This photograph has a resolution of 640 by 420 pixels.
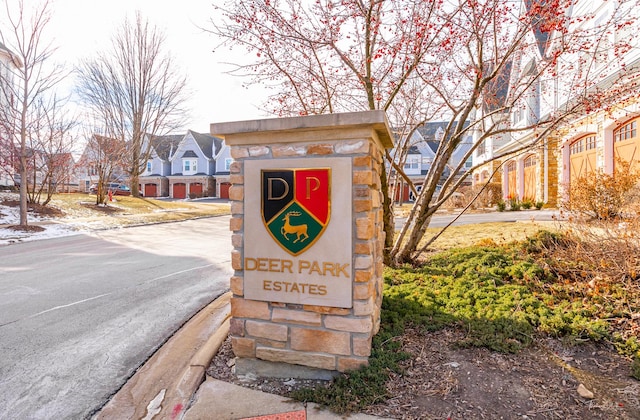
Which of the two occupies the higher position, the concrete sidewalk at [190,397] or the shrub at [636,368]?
the shrub at [636,368]

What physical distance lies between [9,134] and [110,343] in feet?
46.7

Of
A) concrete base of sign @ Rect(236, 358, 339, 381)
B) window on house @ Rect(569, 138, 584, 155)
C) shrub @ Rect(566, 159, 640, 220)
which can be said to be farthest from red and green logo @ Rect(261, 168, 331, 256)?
window on house @ Rect(569, 138, 584, 155)

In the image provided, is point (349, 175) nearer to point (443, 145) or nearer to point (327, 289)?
point (327, 289)

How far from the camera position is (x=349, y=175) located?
9.17 ft

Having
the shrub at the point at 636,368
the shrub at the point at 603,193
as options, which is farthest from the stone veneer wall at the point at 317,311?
the shrub at the point at 603,193

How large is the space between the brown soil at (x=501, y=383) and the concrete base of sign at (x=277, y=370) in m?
0.06

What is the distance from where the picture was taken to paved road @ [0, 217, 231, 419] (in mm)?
2855

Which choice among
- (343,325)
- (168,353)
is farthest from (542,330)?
(168,353)

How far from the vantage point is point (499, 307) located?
3627 mm

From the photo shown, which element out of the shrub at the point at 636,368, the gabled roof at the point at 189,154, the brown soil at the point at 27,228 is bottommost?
the shrub at the point at 636,368

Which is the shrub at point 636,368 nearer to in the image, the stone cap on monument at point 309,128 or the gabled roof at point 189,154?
the stone cap on monument at point 309,128

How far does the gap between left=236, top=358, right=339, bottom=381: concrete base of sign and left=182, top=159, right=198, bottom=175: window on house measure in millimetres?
39994

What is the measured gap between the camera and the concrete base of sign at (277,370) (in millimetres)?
2885

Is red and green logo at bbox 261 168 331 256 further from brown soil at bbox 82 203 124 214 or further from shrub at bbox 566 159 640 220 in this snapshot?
brown soil at bbox 82 203 124 214
